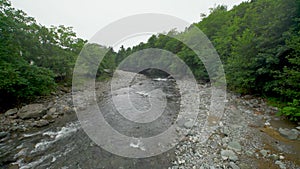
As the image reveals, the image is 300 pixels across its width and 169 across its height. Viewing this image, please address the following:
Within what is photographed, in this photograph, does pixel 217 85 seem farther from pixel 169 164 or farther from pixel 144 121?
pixel 169 164

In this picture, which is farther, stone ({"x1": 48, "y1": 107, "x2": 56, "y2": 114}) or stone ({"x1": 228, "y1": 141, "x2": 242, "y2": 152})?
stone ({"x1": 48, "y1": 107, "x2": 56, "y2": 114})

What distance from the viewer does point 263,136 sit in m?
3.80

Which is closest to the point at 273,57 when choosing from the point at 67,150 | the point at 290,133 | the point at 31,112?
the point at 290,133

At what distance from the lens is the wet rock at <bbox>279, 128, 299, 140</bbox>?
3.56 meters

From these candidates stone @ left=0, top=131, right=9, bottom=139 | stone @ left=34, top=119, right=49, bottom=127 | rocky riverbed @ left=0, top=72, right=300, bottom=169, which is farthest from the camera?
stone @ left=34, top=119, right=49, bottom=127

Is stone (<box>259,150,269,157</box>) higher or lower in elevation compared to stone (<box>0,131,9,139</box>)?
lower

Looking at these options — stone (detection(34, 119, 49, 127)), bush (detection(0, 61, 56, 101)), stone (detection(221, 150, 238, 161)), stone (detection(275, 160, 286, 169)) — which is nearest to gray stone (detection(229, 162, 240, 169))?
stone (detection(221, 150, 238, 161))

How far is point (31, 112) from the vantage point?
5.62 metres

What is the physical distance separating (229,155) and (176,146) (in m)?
1.33

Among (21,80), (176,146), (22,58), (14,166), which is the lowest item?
(176,146)

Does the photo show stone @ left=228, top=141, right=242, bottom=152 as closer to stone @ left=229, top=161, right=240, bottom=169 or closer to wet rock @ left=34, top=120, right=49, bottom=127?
stone @ left=229, top=161, right=240, bottom=169

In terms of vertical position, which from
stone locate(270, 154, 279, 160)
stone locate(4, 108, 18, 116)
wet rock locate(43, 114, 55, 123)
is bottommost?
stone locate(270, 154, 279, 160)

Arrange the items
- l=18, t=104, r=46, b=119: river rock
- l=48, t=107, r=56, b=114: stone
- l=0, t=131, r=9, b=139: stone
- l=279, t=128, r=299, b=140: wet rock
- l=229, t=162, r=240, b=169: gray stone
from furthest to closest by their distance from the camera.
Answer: l=48, t=107, r=56, b=114: stone
l=18, t=104, r=46, b=119: river rock
l=0, t=131, r=9, b=139: stone
l=279, t=128, r=299, b=140: wet rock
l=229, t=162, r=240, b=169: gray stone

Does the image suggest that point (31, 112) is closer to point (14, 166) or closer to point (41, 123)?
point (41, 123)
